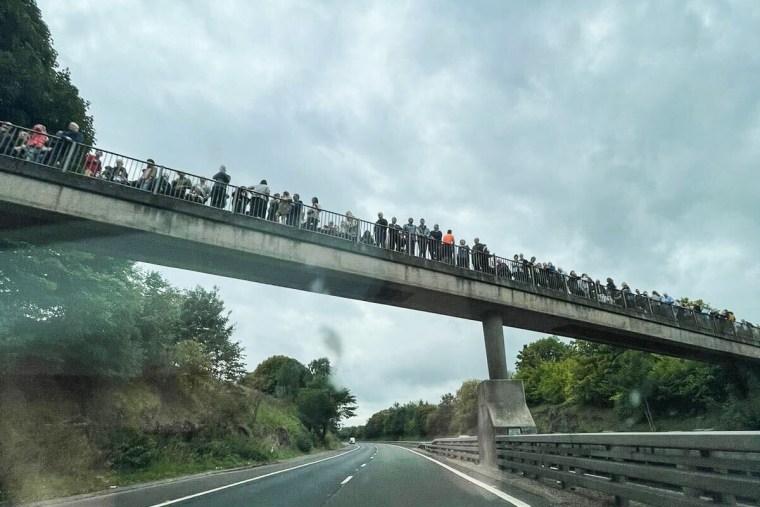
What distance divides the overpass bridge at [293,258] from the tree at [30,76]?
15.2ft

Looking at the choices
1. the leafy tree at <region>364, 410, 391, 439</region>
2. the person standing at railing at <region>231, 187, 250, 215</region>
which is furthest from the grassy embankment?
the leafy tree at <region>364, 410, 391, 439</region>

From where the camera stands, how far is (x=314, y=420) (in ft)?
207

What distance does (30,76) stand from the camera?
1545 centimetres

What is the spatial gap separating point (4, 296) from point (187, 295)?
87.9 ft

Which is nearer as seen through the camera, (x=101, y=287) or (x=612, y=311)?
(x=101, y=287)

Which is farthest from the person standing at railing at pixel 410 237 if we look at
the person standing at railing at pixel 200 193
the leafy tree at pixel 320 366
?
the leafy tree at pixel 320 366

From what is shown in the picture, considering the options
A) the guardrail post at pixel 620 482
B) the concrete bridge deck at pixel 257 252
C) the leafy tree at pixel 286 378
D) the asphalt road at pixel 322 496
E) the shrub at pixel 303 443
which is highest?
the leafy tree at pixel 286 378

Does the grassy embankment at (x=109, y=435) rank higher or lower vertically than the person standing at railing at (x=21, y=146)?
lower

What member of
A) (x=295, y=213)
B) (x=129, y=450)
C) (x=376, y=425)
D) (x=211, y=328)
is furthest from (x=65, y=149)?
(x=376, y=425)

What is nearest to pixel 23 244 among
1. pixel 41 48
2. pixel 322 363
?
pixel 41 48

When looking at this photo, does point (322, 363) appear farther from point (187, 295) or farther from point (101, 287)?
point (101, 287)

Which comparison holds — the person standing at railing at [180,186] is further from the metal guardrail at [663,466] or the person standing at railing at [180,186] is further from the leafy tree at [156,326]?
the metal guardrail at [663,466]

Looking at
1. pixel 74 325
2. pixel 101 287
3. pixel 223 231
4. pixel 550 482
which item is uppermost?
pixel 223 231

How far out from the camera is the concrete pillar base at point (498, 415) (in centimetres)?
1534
